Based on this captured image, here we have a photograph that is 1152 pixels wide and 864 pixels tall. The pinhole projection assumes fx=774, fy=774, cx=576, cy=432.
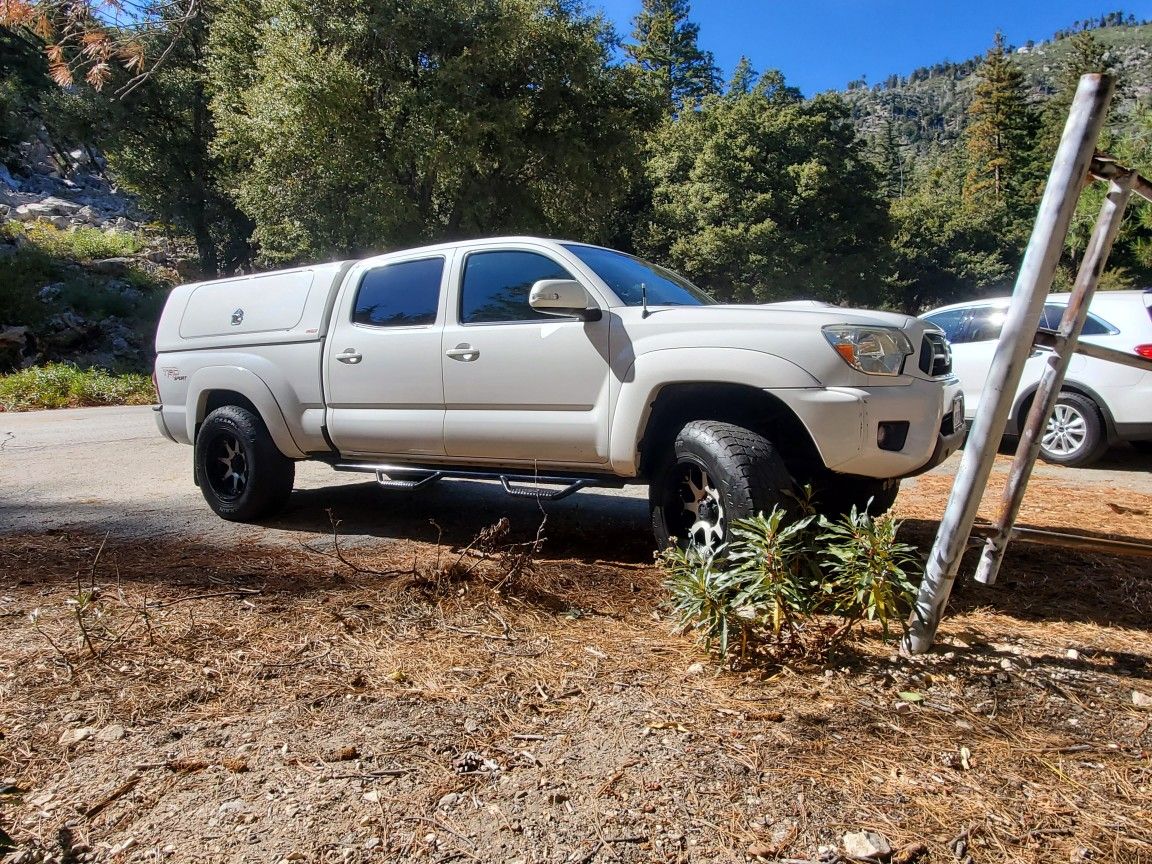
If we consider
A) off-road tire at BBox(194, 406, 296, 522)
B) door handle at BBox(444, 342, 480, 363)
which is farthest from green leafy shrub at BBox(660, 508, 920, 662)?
off-road tire at BBox(194, 406, 296, 522)

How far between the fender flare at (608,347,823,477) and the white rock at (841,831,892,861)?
78.6 inches

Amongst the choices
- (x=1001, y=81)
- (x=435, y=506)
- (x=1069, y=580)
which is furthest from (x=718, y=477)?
(x=1001, y=81)

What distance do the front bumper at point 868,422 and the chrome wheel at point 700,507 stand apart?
52 cm

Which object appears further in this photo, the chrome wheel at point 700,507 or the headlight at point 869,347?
the chrome wheel at point 700,507

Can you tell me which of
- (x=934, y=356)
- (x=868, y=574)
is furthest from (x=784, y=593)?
(x=934, y=356)

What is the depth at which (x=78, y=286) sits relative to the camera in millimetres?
22094

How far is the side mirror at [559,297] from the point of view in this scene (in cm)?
393

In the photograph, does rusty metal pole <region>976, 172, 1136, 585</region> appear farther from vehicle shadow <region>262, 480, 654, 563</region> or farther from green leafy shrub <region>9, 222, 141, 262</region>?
green leafy shrub <region>9, 222, 141, 262</region>

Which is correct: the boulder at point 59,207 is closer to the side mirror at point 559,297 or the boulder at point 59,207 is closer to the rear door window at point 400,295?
the rear door window at point 400,295

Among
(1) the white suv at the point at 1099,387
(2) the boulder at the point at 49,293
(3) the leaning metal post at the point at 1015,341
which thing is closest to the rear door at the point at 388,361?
(3) the leaning metal post at the point at 1015,341

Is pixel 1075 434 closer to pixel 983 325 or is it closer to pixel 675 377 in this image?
pixel 983 325

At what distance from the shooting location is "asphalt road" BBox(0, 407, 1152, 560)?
5.13 meters

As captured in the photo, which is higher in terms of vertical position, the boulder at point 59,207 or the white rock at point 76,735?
the white rock at point 76,735

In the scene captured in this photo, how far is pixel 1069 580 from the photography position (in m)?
3.85
